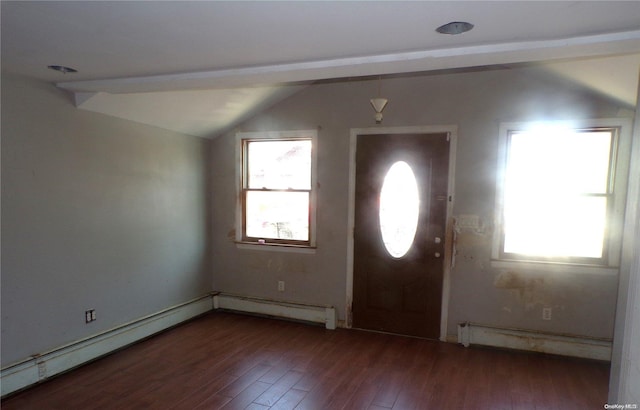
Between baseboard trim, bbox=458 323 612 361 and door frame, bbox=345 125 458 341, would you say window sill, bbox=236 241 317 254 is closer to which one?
door frame, bbox=345 125 458 341

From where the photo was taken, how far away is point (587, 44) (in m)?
1.87

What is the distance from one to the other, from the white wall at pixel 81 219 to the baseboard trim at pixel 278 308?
0.54 meters

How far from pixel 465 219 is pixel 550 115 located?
1.26 metres

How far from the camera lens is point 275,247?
451cm

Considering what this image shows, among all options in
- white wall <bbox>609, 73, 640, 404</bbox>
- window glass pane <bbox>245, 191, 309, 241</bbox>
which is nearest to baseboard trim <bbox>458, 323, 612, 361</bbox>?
Result: white wall <bbox>609, 73, 640, 404</bbox>

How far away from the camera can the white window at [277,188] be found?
4363 millimetres

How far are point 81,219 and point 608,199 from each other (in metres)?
4.76

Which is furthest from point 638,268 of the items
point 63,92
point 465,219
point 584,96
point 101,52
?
point 63,92

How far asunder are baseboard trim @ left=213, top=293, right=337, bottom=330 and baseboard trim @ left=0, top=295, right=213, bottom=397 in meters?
0.40

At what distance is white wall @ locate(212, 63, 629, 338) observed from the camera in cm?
346

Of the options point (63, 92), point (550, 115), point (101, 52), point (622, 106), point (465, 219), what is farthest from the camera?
point (465, 219)

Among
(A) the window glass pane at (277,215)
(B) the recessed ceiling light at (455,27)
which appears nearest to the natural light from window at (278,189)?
(A) the window glass pane at (277,215)

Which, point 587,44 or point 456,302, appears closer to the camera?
point 587,44

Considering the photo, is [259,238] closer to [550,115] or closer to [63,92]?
[63,92]
